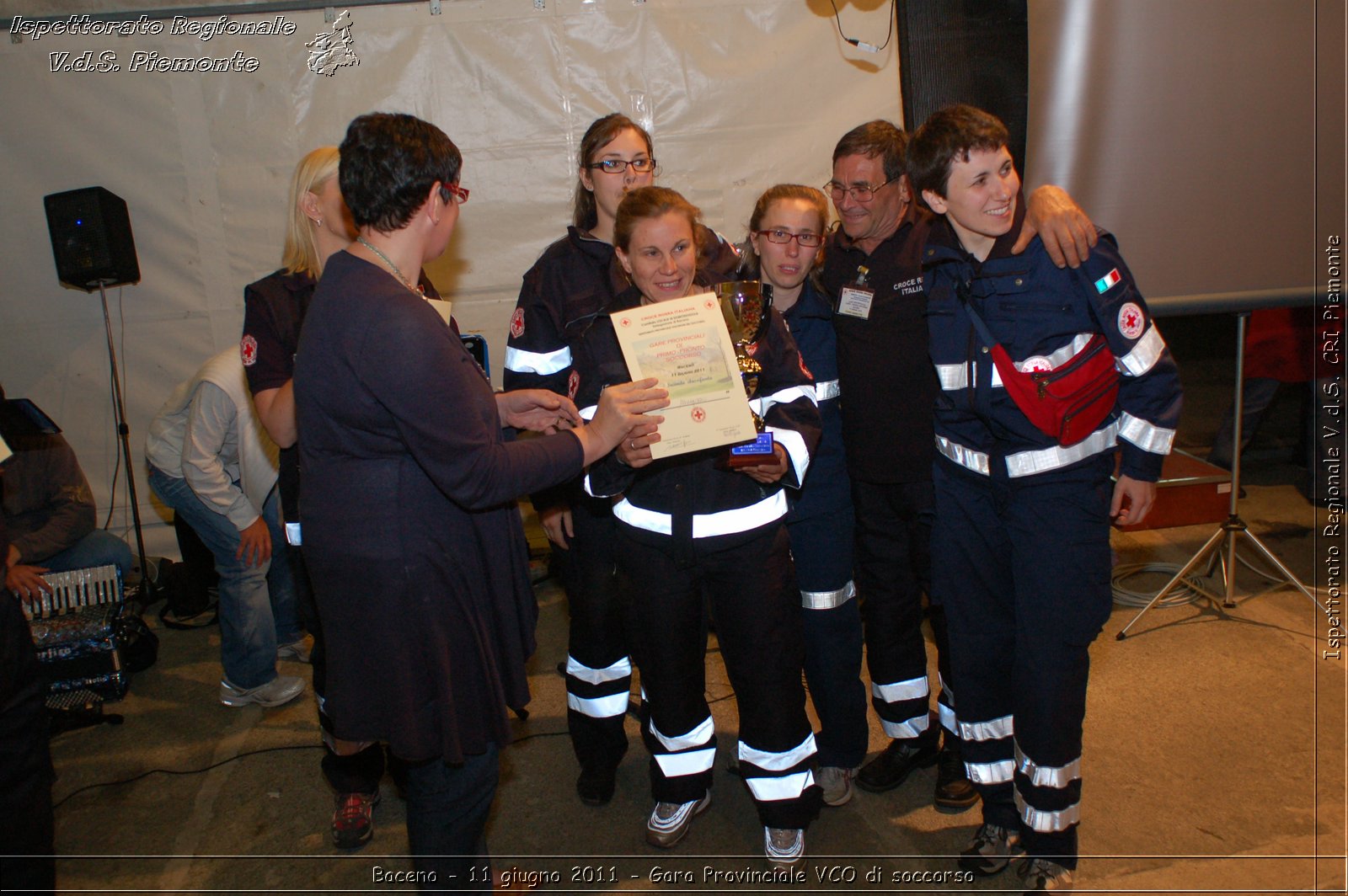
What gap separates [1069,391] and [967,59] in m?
2.73

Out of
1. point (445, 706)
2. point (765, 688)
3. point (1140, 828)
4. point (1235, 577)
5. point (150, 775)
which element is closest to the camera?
point (445, 706)

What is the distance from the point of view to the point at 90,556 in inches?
173

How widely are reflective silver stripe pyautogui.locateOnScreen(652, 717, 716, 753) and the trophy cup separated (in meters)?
0.93

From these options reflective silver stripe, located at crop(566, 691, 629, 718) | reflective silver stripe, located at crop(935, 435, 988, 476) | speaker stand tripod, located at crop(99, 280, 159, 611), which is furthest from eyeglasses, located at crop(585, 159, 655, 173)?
speaker stand tripod, located at crop(99, 280, 159, 611)

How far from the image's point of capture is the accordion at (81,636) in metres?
4.08

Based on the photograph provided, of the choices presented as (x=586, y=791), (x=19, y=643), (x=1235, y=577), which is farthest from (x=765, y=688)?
(x=1235, y=577)

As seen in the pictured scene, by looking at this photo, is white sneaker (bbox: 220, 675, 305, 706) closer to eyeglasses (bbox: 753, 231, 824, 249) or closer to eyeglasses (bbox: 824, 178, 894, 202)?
eyeglasses (bbox: 753, 231, 824, 249)

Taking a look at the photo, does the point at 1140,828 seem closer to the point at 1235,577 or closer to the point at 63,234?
the point at 1235,577

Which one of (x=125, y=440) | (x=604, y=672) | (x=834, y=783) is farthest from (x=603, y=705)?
(x=125, y=440)

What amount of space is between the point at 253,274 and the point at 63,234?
36.6 inches

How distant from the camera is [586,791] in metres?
3.19

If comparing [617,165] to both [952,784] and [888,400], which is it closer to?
[888,400]

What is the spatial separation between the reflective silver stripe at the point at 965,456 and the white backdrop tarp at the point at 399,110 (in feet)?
9.37

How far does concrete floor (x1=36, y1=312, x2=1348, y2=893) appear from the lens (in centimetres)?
272
